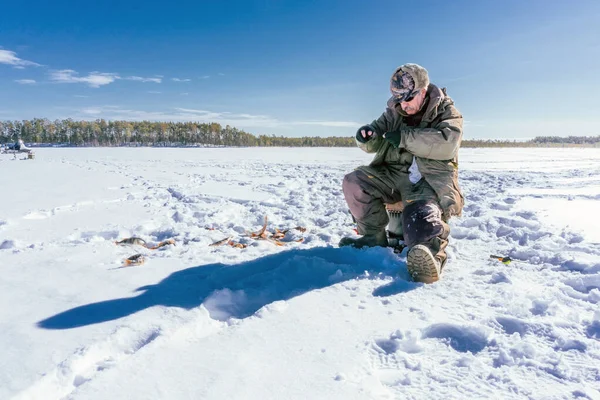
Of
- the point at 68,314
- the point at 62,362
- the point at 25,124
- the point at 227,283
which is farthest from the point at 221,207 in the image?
the point at 25,124

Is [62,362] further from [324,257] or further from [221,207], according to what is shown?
[221,207]

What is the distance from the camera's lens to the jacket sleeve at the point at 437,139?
7.61 ft

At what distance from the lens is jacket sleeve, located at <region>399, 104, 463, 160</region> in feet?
7.61

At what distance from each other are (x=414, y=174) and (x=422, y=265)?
30.8 inches

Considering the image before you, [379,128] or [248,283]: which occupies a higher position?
[379,128]

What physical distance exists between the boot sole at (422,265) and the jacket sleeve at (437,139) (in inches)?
25.1

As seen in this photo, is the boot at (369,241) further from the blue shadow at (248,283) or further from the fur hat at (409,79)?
the fur hat at (409,79)

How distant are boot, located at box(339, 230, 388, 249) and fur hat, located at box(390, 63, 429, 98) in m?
1.02

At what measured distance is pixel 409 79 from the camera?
240 centimetres

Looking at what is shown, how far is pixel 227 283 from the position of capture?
6.79 feet

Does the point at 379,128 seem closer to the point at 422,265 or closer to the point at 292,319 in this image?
the point at 422,265

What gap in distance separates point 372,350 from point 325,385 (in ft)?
0.95

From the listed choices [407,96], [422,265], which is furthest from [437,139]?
[422,265]

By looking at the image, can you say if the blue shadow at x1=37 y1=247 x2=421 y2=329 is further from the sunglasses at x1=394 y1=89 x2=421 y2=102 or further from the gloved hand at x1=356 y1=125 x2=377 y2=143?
the sunglasses at x1=394 y1=89 x2=421 y2=102
